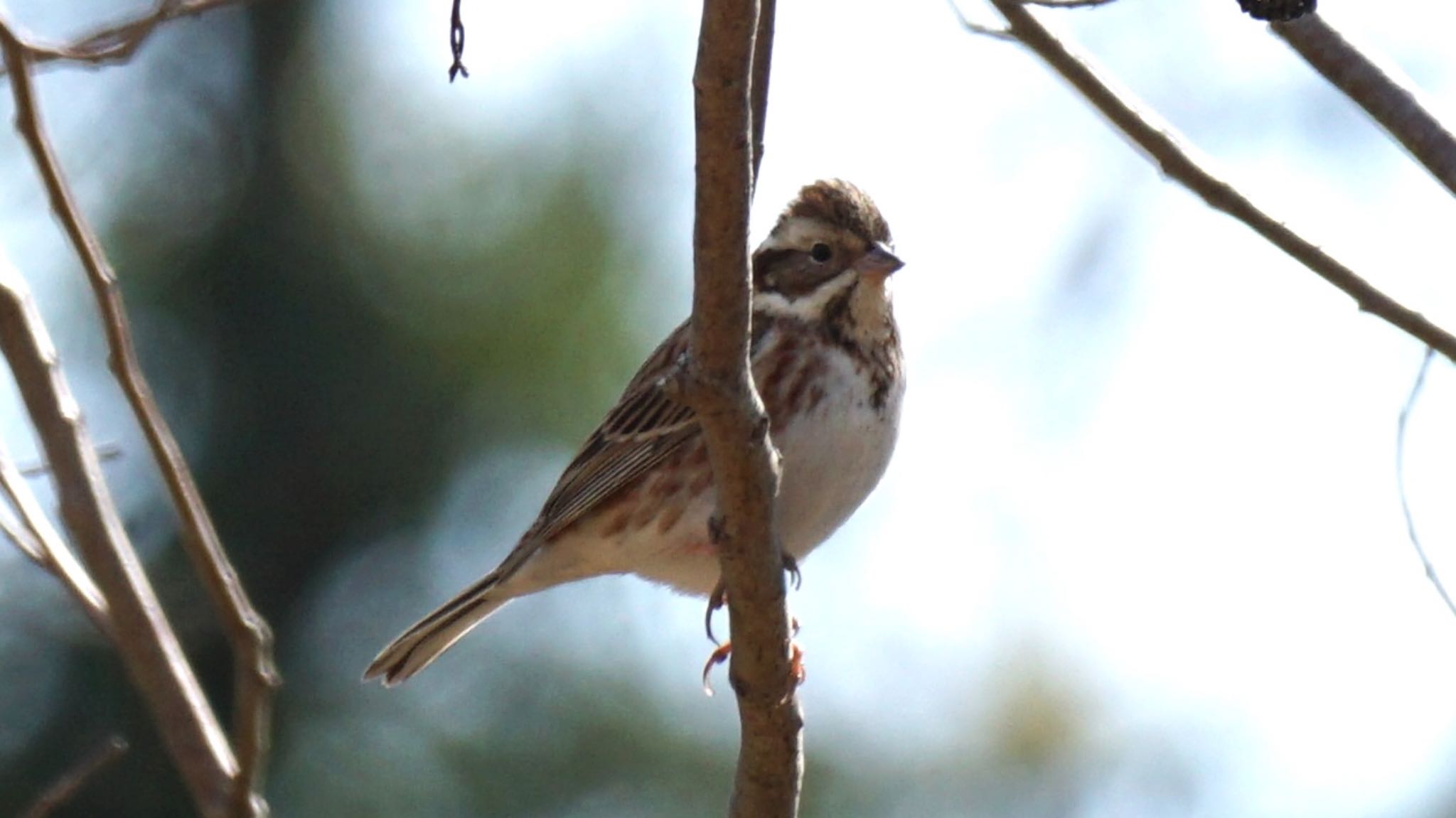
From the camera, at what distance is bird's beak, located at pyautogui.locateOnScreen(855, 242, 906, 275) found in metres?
6.00

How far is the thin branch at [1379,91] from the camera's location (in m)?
4.64

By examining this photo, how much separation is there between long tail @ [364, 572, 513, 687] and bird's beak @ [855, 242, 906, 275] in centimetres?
151

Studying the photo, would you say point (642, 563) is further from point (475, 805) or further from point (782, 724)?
point (475, 805)

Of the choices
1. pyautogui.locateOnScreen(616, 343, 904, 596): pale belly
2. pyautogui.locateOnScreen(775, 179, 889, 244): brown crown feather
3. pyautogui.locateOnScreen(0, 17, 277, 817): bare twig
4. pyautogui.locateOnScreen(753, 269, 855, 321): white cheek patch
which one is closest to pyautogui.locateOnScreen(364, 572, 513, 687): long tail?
pyautogui.locateOnScreen(616, 343, 904, 596): pale belly

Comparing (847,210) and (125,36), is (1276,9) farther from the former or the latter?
(125,36)

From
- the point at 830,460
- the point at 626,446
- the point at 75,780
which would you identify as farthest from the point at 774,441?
the point at 75,780

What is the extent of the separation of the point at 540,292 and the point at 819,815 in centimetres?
Result: 257

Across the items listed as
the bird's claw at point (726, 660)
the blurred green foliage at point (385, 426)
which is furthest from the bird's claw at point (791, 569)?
the blurred green foliage at point (385, 426)

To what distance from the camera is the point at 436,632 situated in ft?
21.7

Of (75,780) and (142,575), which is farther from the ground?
(142,575)

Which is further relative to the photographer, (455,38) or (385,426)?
(385,426)

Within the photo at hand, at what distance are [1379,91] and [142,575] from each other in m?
2.83

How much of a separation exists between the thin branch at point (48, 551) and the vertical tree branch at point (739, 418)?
1199mm

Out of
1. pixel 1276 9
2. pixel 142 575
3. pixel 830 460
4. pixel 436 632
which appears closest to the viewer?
pixel 142 575
